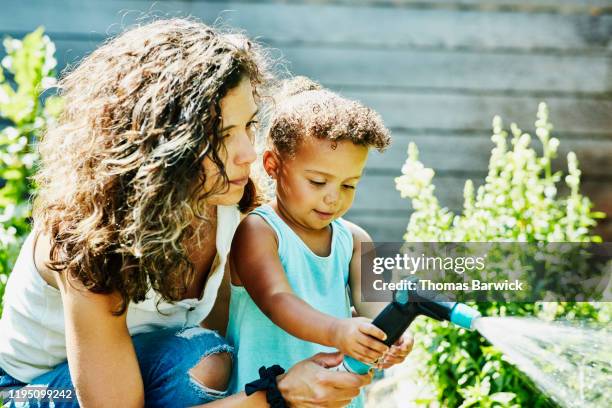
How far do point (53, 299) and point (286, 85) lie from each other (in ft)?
2.61

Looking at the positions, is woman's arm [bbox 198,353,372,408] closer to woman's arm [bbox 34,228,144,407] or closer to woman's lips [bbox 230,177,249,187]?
woman's arm [bbox 34,228,144,407]

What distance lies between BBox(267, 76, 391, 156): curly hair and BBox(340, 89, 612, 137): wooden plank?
200 centimetres

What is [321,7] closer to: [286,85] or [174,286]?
[286,85]

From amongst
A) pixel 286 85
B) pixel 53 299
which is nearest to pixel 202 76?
pixel 286 85

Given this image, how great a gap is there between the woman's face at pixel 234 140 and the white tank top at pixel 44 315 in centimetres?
26

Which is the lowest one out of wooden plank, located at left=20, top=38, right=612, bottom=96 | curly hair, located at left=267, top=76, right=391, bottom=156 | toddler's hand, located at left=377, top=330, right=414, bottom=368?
toddler's hand, located at left=377, top=330, right=414, bottom=368

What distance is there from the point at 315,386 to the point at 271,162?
0.61 meters

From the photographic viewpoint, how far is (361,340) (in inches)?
64.1

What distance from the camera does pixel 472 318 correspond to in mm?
1591

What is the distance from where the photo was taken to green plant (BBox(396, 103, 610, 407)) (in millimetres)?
2262

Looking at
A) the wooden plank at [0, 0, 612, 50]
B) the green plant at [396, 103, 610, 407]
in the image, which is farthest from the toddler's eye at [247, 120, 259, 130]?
the wooden plank at [0, 0, 612, 50]

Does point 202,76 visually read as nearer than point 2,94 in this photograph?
Yes

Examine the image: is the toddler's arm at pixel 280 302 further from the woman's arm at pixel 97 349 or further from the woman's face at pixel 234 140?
the woman's arm at pixel 97 349

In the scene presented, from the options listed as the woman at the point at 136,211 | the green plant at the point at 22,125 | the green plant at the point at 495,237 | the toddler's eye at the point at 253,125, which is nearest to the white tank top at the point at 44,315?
the woman at the point at 136,211
